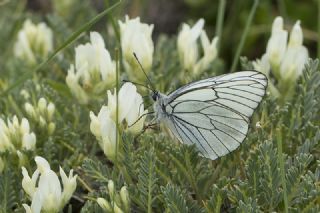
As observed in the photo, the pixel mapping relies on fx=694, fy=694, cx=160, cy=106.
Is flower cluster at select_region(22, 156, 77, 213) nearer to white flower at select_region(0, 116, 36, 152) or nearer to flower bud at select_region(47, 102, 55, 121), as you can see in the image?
white flower at select_region(0, 116, 36, 152)

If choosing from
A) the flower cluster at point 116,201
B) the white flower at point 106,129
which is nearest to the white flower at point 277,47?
the white flower at point 106,129

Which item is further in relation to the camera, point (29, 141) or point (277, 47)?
point (277, 47)

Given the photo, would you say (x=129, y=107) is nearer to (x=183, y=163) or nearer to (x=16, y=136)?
(x=183, y=163)

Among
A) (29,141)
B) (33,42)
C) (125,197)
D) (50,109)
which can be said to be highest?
(33,42)

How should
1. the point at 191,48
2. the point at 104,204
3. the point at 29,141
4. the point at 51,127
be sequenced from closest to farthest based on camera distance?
the point at 104,204 → the point at 29,141 → the point at 51,127 → the point at 191,48

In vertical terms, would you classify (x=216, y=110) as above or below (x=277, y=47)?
below

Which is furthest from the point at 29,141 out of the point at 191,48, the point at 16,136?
the point at 191,48

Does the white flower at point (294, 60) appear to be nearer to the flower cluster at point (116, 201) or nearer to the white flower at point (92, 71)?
the white flower at point (92, 71)
